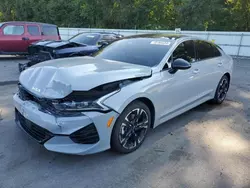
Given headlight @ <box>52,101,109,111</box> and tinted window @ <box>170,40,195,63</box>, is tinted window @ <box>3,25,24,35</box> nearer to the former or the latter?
tinted window @ <box>170,40,195,63</box>

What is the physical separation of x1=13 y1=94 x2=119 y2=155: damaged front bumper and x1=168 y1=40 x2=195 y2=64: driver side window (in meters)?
1.53

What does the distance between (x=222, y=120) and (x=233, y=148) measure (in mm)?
1044

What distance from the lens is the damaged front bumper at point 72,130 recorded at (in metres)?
2.47

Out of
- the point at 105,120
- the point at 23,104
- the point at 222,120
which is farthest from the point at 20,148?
the point at 222,120

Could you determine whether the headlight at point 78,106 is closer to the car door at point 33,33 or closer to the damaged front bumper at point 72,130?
the damaged front bumper at point 72,130

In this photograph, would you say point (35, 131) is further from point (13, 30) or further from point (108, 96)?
point (13, 30)

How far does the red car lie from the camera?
966 centimetres

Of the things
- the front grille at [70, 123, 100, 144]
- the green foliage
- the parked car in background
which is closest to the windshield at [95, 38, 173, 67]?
the front grille at [70, 123, 100, 144]

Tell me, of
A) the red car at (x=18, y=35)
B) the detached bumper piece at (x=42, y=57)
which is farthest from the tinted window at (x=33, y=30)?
the detached bumper piece at (x=42, y=57)

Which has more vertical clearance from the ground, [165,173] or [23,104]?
[23,104]

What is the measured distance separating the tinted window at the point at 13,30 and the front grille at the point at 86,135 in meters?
8.98

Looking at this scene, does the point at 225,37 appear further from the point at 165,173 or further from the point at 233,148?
the point at 165,173

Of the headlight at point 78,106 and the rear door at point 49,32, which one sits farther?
the rear door at point 49,32

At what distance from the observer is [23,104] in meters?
2.81
